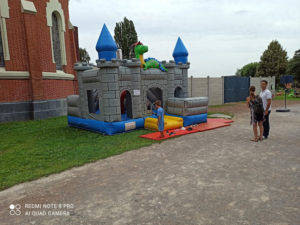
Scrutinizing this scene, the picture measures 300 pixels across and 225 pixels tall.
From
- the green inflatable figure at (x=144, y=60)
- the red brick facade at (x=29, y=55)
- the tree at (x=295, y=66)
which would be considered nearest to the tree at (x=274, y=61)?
the tree at (x=295, y=66)

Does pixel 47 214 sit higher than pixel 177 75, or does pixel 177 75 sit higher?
pixel 177 75

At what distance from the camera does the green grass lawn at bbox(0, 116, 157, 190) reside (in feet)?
16.3

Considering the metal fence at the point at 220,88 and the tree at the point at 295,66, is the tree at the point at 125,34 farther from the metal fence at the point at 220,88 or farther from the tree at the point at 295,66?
the tree at the point at 295,66

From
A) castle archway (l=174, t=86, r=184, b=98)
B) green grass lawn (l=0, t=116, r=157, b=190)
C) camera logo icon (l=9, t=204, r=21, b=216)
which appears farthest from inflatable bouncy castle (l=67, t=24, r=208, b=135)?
camera logo icon (l=9, t=204, r=21, b=216)

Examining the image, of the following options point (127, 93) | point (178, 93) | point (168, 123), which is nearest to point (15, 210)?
point (168, 123)

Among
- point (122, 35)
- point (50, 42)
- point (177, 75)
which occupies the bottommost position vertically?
point (177, 75)

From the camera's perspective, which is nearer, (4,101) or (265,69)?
(4,101)

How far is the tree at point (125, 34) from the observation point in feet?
124

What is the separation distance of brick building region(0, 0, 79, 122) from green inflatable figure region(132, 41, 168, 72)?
6511mm

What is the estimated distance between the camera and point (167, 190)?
3.84m

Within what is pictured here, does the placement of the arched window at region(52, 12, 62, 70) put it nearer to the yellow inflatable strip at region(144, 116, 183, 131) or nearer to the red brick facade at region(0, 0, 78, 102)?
the red brick facade at region(0, 0, 78, 102)

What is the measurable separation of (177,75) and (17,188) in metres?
8.87

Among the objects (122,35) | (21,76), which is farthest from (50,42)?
(122,35)

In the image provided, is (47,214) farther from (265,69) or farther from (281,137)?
(265,69)
